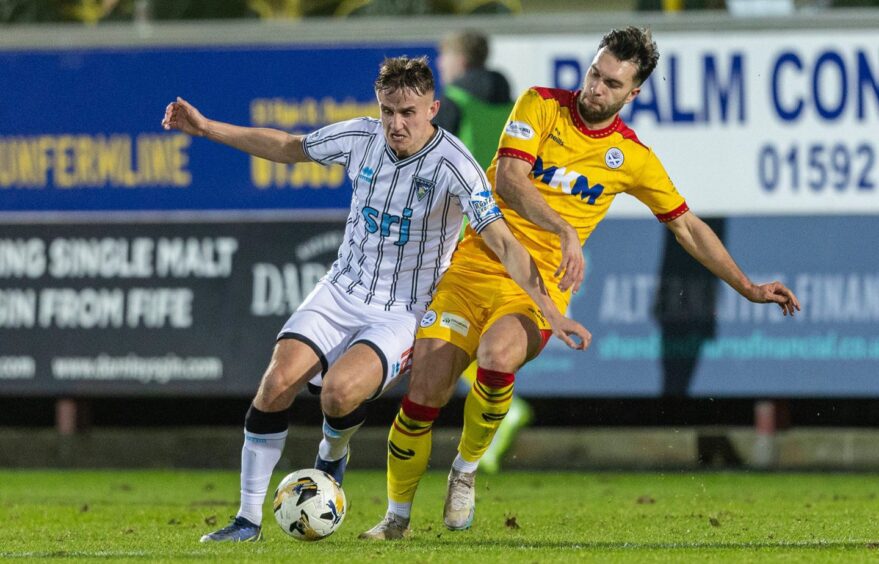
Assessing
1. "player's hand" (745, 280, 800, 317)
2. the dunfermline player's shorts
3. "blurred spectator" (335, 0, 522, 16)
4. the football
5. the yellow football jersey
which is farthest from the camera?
"blurred spectator" (335, 0, 522, 16)

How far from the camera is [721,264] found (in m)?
7.50

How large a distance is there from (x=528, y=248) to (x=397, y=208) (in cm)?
75

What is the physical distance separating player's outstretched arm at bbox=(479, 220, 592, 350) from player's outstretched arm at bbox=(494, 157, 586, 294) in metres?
0.12

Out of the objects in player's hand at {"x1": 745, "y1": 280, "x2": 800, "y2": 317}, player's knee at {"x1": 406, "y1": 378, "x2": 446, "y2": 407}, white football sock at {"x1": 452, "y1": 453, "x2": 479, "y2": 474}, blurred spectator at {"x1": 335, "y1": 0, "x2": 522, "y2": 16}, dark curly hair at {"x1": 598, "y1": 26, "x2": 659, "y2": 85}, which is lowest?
white football sock at {"x1": 452, "y1": 453, "x2": 479, "y2": 474}

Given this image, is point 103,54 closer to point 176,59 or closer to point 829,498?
point 176,59

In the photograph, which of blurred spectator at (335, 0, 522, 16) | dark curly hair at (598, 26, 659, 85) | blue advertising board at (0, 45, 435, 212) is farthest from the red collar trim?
blurred spectator at (335, 0, 522, 16)

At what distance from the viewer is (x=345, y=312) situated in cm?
723

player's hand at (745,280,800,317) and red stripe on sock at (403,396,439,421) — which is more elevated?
player's hand at (745,280,800,317)

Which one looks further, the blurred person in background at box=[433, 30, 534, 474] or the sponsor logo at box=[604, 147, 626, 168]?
the blurred person in background at box=[433, 30, 534, 474]

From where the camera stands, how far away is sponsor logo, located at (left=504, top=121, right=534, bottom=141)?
7.30 metres

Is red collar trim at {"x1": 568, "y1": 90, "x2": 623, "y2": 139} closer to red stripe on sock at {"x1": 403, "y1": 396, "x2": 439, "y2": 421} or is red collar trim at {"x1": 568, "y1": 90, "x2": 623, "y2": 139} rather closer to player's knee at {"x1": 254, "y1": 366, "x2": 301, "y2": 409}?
red stripe on sock at {"x1": 403, "y1": 396, "x2": 439, "y2": 421}

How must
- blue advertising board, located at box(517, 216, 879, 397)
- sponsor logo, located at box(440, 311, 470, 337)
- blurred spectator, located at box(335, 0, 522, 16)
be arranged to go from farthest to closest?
blurred spectator, located at box(335, 0, 522, 16)
blue advertising board, located at box(517, 216, 879, 397)
sponsor logo, located at box(440, 311, 470, 337)

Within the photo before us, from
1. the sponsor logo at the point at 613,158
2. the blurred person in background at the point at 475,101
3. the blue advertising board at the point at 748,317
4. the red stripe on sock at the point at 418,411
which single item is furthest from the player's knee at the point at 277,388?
the blue advertising board at the point at 748,317

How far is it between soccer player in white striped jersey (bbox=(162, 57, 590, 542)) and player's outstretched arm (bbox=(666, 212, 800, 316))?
1.16 meters
